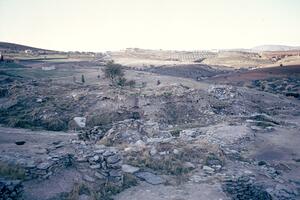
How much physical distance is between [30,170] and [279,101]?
2488 cm

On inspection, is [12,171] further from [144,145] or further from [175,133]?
[175,133]

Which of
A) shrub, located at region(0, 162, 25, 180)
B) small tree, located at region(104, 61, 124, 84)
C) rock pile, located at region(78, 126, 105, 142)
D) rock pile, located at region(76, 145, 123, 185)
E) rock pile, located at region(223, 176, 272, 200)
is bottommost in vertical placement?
rock pile, located at region(223, 176, 272, 200)

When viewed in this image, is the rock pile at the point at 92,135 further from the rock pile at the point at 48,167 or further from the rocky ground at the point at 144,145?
the rock pile at the point at 48,167

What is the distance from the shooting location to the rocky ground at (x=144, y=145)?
980 cm

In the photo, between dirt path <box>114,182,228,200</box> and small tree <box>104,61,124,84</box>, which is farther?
small tree <box>104,61,124,84</box>

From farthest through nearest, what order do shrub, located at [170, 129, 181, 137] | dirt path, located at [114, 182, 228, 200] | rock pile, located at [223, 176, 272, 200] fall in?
1. shrub, located at [170, 129, 181, 137]
2. rock pile, located at [223, 176, 272, 200]
3. dirt path, located at [114, 182, 228, 200]

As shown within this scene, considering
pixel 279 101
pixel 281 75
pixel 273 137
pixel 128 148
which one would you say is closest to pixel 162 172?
pixel 128 148

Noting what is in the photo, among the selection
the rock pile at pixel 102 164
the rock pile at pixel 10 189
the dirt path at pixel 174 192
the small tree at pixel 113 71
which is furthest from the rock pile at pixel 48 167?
the small tree at pixel 113 71

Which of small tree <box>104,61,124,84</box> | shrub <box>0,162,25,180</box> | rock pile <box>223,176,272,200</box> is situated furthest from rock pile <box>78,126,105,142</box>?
small tree <box>104,61,124,84</box>

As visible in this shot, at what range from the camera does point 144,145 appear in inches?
513

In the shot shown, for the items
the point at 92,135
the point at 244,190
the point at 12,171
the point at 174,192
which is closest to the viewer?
the point at 12,171

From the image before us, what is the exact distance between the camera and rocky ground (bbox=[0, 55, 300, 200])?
386 inches

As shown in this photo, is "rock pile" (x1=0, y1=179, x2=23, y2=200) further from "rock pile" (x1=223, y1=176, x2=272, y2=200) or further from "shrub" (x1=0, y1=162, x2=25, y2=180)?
"rock pile" (x1=223, y1=176, x2=272, y2=200)

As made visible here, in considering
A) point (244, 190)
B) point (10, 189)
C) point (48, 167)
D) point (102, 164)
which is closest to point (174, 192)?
point (244, 190)
